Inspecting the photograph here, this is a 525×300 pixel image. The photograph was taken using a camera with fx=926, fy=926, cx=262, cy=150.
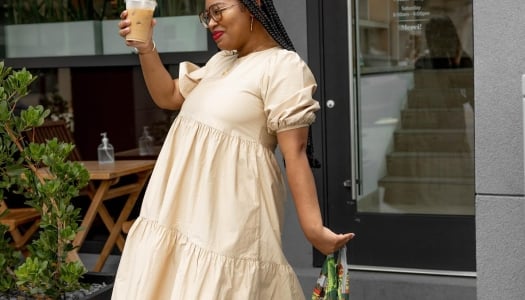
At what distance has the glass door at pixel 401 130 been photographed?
562 cm

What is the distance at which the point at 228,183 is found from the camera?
300 cm

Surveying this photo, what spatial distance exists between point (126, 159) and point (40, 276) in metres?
2.32

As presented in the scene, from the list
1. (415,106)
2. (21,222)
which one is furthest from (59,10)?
(415,106)

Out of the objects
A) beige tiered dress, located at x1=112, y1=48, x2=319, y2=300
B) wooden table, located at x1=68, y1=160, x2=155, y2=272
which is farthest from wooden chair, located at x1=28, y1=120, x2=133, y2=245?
beige tiered dress, located at x1=112, y1=48, x2=319, y2=300

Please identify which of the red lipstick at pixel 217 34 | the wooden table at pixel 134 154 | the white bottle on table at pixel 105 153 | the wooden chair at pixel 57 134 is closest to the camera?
the red lipstick at pixel 217 34

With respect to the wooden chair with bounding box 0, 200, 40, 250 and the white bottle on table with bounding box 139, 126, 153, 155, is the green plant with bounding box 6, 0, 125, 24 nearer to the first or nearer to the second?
the white bottle on table with bounding box 139, 126, 153, 155

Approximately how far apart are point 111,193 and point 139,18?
3.25m

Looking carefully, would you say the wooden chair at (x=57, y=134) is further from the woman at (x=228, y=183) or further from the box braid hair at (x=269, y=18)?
the box braid hair at (x=269, y=18)

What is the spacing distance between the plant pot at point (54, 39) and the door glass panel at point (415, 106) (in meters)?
2.04

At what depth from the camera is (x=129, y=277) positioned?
3057mm

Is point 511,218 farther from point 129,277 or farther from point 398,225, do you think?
point 398,225

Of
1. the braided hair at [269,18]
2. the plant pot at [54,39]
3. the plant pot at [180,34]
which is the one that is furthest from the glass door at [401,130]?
the braided hair at [269,18]

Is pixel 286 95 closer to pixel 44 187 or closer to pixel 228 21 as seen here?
pixel 228 21

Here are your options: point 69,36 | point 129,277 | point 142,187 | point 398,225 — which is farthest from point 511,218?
point 69,36
